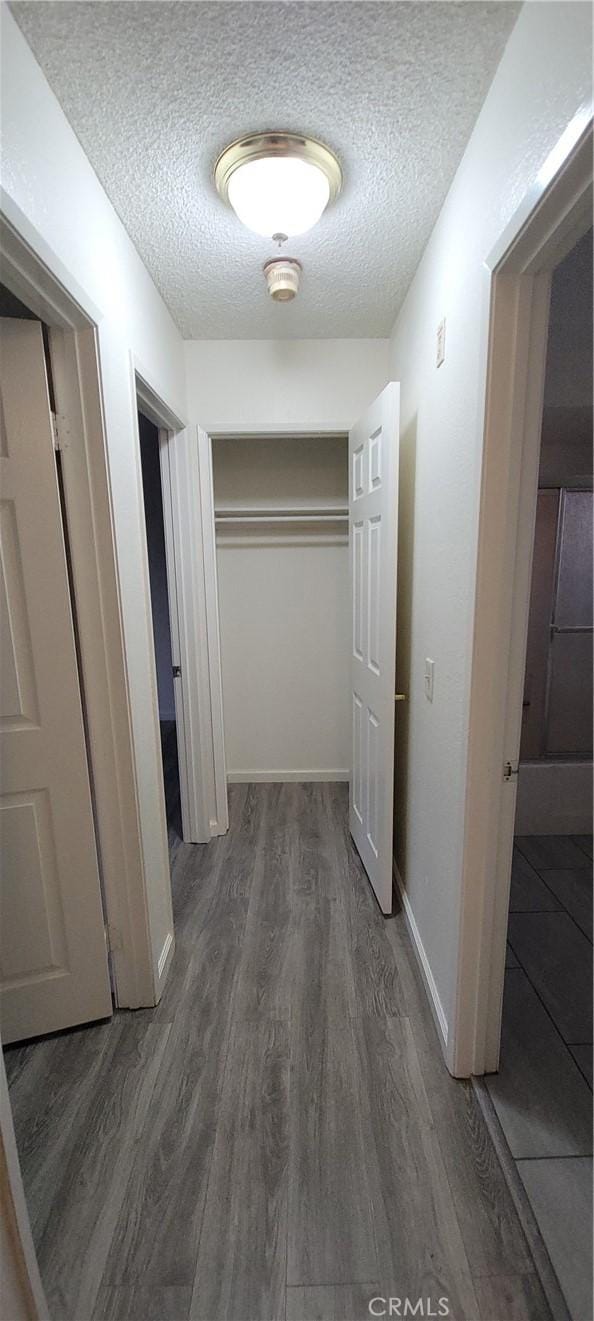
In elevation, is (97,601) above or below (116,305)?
below

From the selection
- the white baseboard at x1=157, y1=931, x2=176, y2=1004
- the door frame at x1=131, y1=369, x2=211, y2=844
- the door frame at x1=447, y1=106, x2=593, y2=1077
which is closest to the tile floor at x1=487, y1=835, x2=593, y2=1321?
the door frame at x1=447, y1=106, x2=593, y2=1077

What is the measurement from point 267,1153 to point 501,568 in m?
1.46

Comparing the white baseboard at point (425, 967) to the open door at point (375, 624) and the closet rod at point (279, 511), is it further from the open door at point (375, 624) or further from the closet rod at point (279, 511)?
the closet rod at point (279, 511)

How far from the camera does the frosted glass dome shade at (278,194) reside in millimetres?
1191

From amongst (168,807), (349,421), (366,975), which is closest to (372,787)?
(366,975)

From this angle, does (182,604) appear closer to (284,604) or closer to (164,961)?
(284,604)

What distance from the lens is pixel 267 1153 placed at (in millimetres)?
1191

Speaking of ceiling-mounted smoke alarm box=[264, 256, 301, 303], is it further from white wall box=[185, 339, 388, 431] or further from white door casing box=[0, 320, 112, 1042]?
white door casing box=[0, 320, 112, 1042]

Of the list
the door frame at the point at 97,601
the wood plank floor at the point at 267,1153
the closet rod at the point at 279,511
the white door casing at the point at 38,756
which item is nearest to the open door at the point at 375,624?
the wood plank floor at the point at 267,1153

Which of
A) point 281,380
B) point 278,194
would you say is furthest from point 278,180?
point 281,380

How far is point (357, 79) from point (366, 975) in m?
2.32

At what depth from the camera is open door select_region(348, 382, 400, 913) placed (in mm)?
1708

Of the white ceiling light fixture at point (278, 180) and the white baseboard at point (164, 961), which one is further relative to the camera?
the white baseboard at point (164, 961)

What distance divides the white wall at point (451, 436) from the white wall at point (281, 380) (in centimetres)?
25
